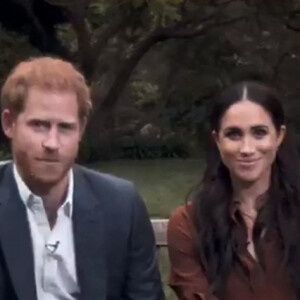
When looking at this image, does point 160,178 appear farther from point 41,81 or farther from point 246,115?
point 41,81

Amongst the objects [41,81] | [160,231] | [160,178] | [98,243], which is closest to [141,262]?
[98,243]

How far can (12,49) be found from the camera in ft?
61.0

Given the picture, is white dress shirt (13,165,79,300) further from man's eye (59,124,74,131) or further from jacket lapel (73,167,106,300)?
man's eye (59,124,74,131)

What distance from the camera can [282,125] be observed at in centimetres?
401

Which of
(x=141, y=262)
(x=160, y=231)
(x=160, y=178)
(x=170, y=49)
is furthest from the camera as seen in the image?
(x=160, y=178)

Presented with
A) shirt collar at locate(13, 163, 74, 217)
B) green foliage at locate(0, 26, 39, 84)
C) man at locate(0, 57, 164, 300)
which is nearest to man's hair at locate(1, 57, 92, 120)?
man at locate(0, 57, 164, 300)

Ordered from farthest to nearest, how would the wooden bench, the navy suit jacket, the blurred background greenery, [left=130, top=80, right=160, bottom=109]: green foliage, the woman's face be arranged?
[left=130, top=80, right=160, bottom=109]: green foliage, the blurred background greenery, the wooden bench, the woman's face, the navy suit jacket

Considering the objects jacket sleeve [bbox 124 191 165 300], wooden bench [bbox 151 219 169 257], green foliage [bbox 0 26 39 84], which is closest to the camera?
jacket sleeve [bbox 124 191 165 300]

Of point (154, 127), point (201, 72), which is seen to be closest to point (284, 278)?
point (201, 72)

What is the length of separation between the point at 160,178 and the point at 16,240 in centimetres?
1776

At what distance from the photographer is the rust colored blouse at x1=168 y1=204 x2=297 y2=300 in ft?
12.9

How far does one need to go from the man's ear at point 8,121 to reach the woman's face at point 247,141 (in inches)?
33.3

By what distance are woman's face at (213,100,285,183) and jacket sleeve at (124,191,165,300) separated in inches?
15.4

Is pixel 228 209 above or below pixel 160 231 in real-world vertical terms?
above
